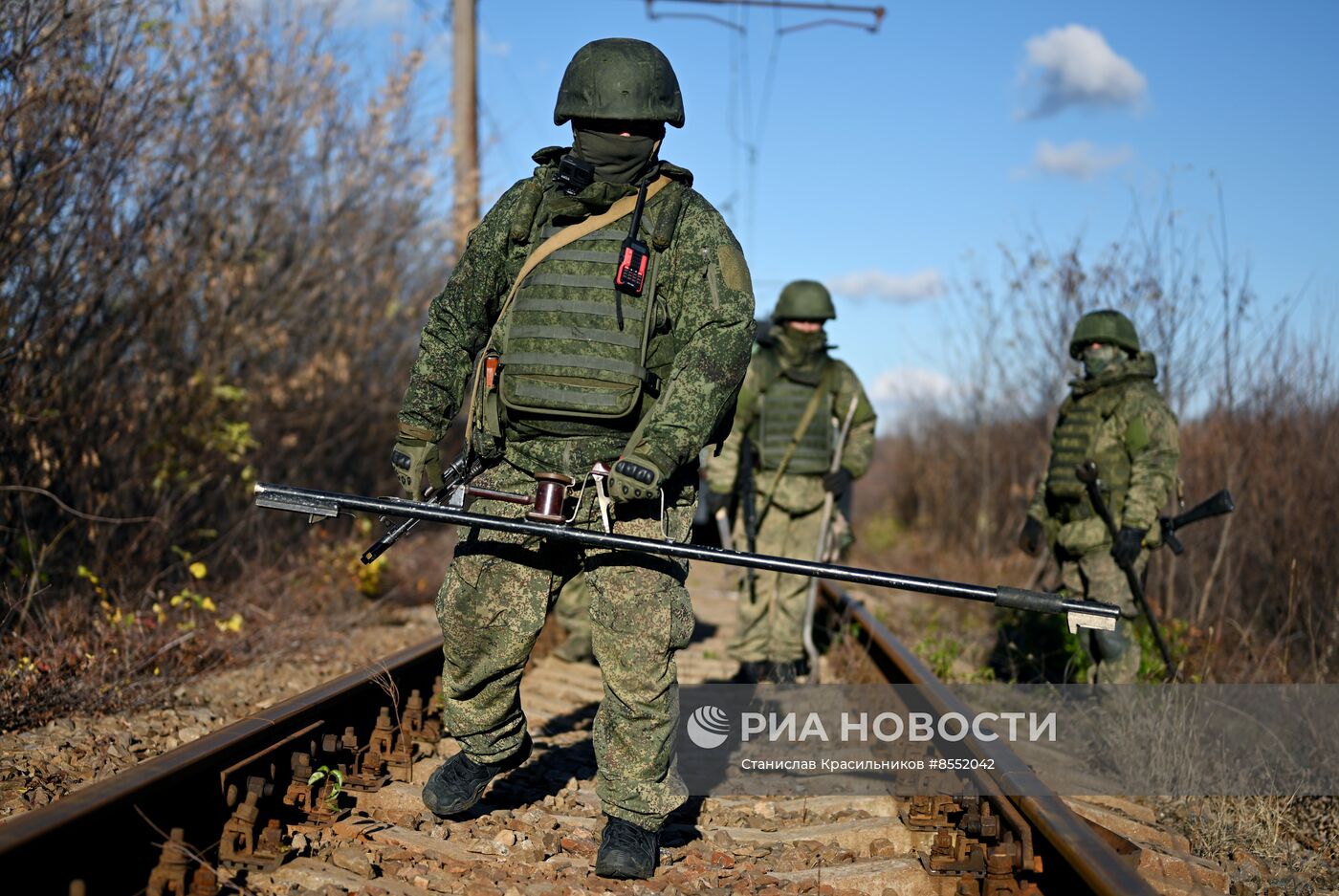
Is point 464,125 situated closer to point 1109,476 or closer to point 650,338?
point 1109,476

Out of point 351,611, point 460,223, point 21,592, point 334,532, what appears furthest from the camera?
point 460,223

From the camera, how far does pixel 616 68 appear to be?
13.0 ft

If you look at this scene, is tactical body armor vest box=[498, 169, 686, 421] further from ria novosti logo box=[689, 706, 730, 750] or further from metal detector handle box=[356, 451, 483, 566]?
ria novosti logo box=[689, 706, 730, 750]

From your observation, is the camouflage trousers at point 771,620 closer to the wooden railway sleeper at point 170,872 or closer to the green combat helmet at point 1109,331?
the green combat helmet at point 1109,331

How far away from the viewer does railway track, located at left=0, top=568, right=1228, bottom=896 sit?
3053 millimetres

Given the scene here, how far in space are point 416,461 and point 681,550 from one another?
0.91 meters

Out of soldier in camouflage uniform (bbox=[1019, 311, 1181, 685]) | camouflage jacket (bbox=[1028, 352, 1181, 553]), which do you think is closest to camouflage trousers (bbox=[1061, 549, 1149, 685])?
soldier in camouflage uniform (bbox=[1019, 311, 1181, 685])

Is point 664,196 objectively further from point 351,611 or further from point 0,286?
point 351,611

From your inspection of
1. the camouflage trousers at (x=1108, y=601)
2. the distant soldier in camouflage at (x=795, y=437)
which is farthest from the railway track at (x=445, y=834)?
the distant soldier in camouflage at (x=795, y=437)

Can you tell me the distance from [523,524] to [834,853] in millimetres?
1489

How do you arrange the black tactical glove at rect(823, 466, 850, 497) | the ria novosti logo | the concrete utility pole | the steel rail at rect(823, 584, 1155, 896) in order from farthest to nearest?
the concrete utility pole, the black tactical glove at rect(823, 466, 850, 497), the ria novosti logo, the steel rail at rect(823, 584, 1155, 896)

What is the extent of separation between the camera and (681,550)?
368cm

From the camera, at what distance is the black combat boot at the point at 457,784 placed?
399 centimetres

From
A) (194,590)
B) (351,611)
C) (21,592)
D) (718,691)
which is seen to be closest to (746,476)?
(718,691)
